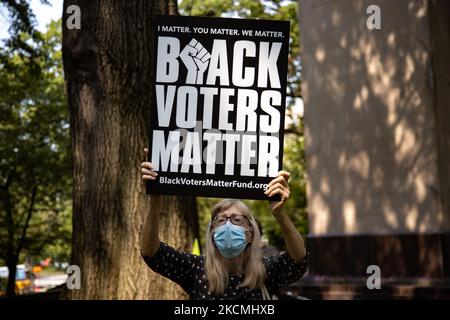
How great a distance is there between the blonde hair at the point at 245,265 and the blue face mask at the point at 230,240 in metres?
0.06

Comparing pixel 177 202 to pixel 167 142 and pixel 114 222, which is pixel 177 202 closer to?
pixel 114 222

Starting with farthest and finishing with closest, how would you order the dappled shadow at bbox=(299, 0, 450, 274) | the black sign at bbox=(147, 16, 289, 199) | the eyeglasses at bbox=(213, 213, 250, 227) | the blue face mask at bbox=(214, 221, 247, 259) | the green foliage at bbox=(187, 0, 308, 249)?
the green foliage at bbox=(187, 0, 308, 249)
the dappled shadow at bbox=(299, 0, 450, 274)
the black sign at bbox=(147, 16, 289, 199)
the eyeglasses at bbox=(213, 213, 250, 227)
the blue face mask at bbox=(214, 221, 247, 259)

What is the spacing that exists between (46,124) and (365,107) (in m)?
11.1

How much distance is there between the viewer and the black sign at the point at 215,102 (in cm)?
373

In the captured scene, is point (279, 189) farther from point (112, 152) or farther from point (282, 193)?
point (112, 152)

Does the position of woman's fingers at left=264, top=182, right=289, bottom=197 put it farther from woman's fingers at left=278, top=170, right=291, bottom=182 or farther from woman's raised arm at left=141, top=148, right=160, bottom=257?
woman's raised arm at left=141, top=148, right=160, bottom=257

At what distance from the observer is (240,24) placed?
379 centimetres

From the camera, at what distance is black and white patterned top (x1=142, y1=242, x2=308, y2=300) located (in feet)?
11.3

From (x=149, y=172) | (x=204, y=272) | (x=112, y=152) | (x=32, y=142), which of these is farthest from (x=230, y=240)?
(x=32, y=142)

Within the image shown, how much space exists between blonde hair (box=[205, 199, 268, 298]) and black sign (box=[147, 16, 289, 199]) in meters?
0.22

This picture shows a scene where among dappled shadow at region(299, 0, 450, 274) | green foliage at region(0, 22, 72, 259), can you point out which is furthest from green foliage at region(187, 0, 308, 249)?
green foliage at region(0, 22, 72, 259)

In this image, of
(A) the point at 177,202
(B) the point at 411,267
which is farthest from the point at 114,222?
(B) the point at 411,267

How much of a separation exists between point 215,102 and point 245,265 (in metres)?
0.84

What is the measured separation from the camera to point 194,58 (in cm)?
379
